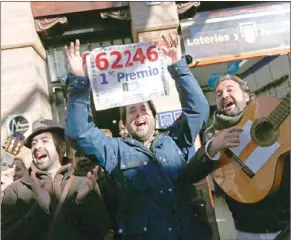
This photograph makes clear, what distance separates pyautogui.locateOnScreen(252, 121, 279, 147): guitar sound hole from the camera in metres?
3.12

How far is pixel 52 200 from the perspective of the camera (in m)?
2.69

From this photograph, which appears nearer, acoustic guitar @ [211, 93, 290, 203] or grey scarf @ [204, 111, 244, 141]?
acoustic guitar @ [211, 93, 290, 203]

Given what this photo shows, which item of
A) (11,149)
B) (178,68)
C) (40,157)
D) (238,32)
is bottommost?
(40,157)

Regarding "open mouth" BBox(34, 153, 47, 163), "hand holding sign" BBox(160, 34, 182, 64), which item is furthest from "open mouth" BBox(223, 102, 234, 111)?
"open mouth" BBox(34, 153, 47, 163)

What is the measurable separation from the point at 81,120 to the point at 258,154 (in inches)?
55.1

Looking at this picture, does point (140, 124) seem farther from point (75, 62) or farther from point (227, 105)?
point (227, 105)

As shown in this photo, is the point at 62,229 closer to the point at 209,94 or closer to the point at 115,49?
the point at 115,49

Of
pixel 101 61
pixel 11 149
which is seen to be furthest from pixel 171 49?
pixel 11 149

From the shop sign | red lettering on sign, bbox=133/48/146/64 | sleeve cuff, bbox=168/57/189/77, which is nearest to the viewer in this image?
sleeve cuff, bbox=168/57/189/77

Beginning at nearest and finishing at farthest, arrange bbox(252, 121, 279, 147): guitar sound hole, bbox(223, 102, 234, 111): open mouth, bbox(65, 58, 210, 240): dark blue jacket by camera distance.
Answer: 1. bbox(65, 58, 210, 240): dark blue jacket
2. bbox(252, 121, 279, 147): guitar sound hole
3. bbox(223, 102, 234, 111): open mouth

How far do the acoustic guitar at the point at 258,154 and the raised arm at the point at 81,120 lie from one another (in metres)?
0.89

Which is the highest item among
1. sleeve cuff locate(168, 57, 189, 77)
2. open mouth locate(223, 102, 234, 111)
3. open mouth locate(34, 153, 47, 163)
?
sleeve cuff locate(168, 57, 189, 77)

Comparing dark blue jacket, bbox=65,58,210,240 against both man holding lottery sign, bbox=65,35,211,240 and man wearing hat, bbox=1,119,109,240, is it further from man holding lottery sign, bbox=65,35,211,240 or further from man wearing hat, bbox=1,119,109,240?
man wearing hat, bbox=1,119,109,240

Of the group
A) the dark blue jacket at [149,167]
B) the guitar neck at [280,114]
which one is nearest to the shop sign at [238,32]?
the guitar neck at [280,114]
